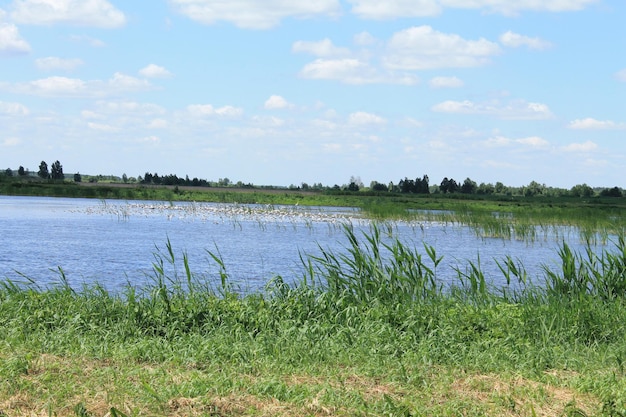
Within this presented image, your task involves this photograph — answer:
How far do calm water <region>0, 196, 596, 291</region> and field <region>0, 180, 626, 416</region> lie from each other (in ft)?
5.68

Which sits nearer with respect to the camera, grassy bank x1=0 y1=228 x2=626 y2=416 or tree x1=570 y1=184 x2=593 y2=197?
grassy bank x1=0 y1=228 x2=626 y2=416

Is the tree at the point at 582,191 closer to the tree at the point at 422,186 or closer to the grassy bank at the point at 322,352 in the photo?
the tree at the point at 422,186

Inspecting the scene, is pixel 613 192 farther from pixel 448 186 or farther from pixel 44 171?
pixel 44 171

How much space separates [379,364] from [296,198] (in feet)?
210

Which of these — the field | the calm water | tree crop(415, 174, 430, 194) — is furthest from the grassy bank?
tree crop(415, 174, 430, 194)

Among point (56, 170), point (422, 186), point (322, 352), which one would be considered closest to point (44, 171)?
point (56, 170)

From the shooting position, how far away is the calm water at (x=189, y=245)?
1855cm

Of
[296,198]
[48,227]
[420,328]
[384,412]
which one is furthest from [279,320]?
[296,198]

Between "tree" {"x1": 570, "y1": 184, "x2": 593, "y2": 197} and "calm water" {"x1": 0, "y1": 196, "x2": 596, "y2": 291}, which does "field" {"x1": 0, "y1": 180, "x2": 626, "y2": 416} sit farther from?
"tree" {"x1": 570, "y1": 184, "x2": 593, "y2": 197}

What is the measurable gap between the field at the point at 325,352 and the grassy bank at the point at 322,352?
0.9 inches

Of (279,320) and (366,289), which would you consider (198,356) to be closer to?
(279,320)

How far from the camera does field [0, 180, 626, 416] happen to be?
620 centimetres

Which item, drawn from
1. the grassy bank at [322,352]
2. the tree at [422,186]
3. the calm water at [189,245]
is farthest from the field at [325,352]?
the tree at [422,186]

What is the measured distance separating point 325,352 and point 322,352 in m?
0.04
